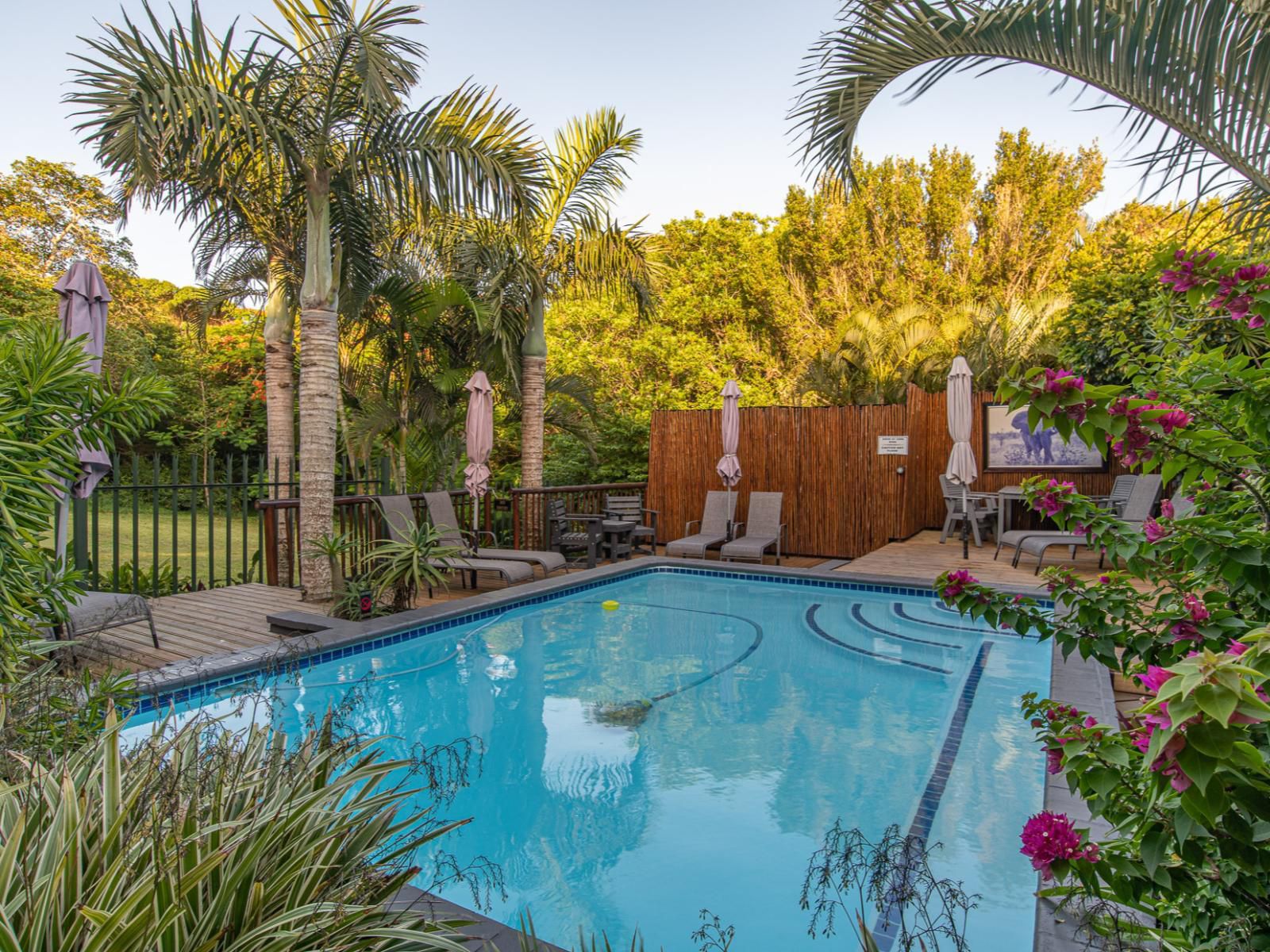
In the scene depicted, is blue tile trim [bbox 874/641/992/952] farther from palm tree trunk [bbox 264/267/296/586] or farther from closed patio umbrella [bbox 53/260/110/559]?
palm tree trunk [bbox 264/267/296/586]

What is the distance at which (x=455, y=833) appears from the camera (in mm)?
3525

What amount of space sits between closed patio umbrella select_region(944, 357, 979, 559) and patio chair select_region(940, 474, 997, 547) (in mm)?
164

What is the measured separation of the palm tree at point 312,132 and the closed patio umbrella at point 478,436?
2.37m

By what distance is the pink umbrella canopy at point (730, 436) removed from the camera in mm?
10602

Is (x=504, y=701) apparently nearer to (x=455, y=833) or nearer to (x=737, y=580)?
(x=455, y=833)

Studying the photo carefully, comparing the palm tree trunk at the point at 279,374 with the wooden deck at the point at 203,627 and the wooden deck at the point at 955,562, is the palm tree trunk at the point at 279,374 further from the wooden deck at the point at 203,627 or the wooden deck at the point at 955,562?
the wooden deck at the point at 955,562

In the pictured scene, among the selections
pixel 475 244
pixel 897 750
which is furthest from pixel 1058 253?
pixel 897 750

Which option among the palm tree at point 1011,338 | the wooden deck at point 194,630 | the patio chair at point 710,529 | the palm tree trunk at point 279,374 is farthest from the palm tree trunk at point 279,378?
the palm tree at point 1011,338

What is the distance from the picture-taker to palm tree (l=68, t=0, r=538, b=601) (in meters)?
5.52

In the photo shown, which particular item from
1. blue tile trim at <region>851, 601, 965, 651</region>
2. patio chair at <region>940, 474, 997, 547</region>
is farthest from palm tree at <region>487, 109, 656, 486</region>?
patio chair at <region>940, 474, 997, 547</region>

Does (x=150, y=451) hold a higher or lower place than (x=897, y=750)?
higher

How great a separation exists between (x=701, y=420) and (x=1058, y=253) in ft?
50.4

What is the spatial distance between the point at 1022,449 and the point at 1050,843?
38.4 feet

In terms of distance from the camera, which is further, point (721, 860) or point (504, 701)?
point (504, 701)
